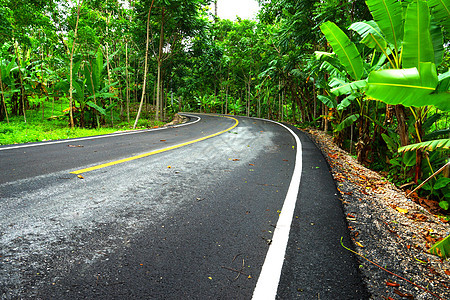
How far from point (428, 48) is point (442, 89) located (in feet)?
2.82

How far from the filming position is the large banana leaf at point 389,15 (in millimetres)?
4125

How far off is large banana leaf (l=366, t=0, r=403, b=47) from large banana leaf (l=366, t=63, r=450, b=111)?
2240mm

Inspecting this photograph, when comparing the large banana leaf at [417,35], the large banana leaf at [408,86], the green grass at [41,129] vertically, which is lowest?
the green grass at [41,129]

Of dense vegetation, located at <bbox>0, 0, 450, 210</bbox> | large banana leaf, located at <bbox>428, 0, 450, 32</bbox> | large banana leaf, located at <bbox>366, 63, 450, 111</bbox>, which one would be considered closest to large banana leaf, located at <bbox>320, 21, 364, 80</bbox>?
dense vegetation, located at <bbox>0, 0, 450, 210</bbox>

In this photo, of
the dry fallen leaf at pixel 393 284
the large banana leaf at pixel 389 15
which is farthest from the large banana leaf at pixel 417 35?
the dry fallen leaf at pixel 393 284

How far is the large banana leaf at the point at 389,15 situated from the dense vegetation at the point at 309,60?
0.02 meters

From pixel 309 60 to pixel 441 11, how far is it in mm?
5889

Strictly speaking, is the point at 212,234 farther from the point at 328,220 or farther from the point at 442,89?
the point at 442,89

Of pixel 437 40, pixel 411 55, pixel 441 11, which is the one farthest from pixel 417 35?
pixel 437 40

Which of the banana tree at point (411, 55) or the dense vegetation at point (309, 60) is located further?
the dense vegetation at point (309, 60)

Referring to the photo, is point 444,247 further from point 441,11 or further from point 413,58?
point 441,11

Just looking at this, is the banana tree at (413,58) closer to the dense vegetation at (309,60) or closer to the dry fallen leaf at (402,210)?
the dense vegetation at (309,60)

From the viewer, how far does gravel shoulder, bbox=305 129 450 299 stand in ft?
5.57

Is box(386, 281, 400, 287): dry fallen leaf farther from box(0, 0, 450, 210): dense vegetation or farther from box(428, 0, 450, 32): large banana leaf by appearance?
box(428, 0, 450, 32): large banana leaf
